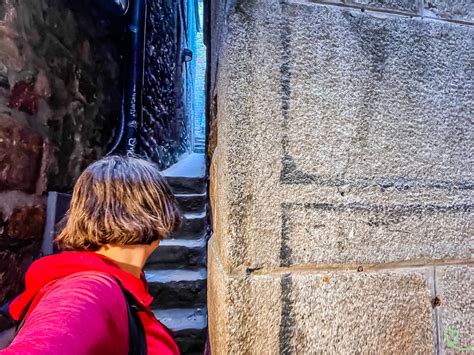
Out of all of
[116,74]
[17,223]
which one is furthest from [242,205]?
[116,74]

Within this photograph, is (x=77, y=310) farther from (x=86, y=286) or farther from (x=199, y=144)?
(x=199, y=144)

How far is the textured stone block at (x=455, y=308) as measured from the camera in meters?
0.97

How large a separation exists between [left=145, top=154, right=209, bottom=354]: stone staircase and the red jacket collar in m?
1.30

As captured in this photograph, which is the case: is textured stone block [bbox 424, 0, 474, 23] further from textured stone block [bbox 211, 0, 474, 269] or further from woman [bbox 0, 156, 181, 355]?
woman [bbox 0, 156, 181, 355]

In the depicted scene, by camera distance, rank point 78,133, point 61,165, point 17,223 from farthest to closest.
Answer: point 78,133
point 61,165
point 17,223

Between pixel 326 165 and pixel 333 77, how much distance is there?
0.28 meters

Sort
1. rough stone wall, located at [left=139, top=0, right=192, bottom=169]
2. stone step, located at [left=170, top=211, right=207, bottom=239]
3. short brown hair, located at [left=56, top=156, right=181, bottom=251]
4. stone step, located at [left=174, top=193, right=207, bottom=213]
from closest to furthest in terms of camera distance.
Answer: short brown hair, located at [left=56, top=156, right=181, bottom=251]
stone step, located at [left=170, top=211, right=207, bottom=239]
stone step, located at [left=174, top=193, right=207, bottom=213]
rough stone wall, located at [left=139, top=0, right=192, bottom=169]

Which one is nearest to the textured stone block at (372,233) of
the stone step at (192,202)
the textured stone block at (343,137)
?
the textured stone block at (343,137)

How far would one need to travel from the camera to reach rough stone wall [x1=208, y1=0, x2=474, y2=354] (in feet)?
2.93

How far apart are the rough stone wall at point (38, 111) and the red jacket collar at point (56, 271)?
0.79 m

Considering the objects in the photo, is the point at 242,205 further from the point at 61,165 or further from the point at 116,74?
the point at 116,74

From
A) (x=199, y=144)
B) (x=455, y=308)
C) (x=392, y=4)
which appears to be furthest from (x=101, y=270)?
(x=199, y=144)

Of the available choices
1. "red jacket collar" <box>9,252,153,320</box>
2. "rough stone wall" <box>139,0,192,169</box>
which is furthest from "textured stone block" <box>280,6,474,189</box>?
"rough stone wall" <box>139,0,192,169</box>

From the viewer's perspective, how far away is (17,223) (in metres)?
1.40
